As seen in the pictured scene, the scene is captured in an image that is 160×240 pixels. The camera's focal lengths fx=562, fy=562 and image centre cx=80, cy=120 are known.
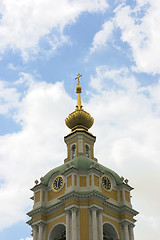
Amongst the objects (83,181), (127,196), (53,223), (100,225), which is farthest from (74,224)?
(127,196)

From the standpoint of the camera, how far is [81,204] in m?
45.7

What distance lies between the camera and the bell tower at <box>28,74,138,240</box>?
147ft

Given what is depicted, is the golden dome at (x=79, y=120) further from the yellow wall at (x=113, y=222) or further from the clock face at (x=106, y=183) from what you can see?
the yellow wall at (x=113, y=222)

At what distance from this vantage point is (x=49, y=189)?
161ft

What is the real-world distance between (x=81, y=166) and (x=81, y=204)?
3855 mm

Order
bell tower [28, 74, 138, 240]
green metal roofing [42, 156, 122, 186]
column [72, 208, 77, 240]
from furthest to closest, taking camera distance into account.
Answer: green metal roofing [42, 156, 122, 186] → bell tower [28, 74, 138, 240] → column [72, 208, 77, 240]

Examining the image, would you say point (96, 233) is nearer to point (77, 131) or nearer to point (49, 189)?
point (49, 189)

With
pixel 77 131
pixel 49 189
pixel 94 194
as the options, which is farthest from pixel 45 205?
pixel 77 131

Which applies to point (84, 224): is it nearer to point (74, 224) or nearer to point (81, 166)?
point (74, 224)

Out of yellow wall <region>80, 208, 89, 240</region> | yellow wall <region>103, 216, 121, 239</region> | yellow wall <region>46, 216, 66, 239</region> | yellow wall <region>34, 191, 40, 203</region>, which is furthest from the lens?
yellow wall <region>34, 191, 40, 203</region>

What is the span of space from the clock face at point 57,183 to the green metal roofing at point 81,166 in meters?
0.63

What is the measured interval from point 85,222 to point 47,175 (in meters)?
7.41

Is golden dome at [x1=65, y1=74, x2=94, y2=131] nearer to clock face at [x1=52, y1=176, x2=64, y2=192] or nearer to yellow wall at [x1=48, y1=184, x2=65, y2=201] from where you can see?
clock face at [x1=52, y1=176, x2=64, y2=192]

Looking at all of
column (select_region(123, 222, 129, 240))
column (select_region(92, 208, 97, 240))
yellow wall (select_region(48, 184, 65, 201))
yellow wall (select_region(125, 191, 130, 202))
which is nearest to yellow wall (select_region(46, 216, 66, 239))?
yellow wall (select_region(48, 184, 65, 201))
